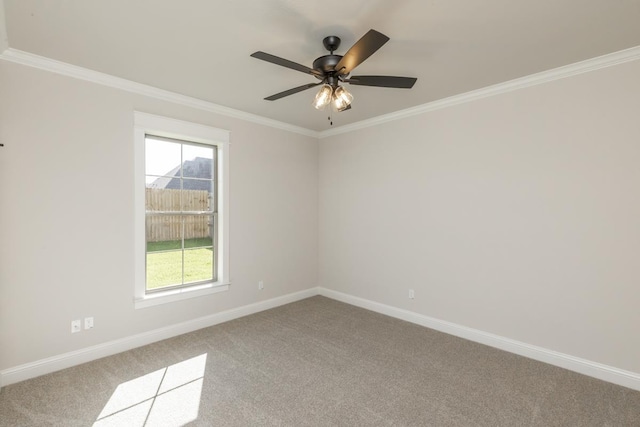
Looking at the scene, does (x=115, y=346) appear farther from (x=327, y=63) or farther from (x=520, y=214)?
(x=520, y=214)

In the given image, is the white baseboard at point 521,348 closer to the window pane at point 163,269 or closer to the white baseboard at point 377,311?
the white baseboard at point 377,311

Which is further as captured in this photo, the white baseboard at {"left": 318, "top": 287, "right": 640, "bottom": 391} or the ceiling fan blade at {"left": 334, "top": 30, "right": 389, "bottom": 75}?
the white baseboard at {"left": 318, "top": 287, "right": 640, "bottom": 391}

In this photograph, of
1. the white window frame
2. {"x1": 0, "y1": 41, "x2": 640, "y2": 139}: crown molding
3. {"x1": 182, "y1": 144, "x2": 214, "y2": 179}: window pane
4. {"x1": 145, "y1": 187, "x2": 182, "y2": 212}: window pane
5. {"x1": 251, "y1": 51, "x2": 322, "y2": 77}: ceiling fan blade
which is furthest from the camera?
{"x1": 182, "y1": 144, "x2": 214, "y2": 179}: window pane

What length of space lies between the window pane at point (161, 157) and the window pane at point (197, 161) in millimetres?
86

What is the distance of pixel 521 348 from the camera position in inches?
121

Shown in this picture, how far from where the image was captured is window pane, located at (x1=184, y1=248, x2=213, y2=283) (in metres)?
3.75

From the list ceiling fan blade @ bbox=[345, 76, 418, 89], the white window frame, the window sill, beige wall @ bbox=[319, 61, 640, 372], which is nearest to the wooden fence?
the white window frame

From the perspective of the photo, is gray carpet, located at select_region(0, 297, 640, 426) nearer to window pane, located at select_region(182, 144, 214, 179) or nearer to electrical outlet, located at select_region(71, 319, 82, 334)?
electrical outlet, located at select_region(71, 319, 82, 334)

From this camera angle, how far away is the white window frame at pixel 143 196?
3213 mm

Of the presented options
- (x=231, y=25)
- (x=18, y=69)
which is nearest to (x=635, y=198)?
(x=231, y=25)

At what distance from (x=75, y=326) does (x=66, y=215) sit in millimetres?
1022

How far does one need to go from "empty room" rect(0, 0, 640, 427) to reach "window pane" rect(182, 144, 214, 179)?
28 millimetres

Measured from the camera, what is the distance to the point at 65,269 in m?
2.78

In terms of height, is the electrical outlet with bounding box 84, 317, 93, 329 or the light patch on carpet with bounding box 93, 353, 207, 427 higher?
the electrical outlet with bounding box 84, 317, 93, 329
